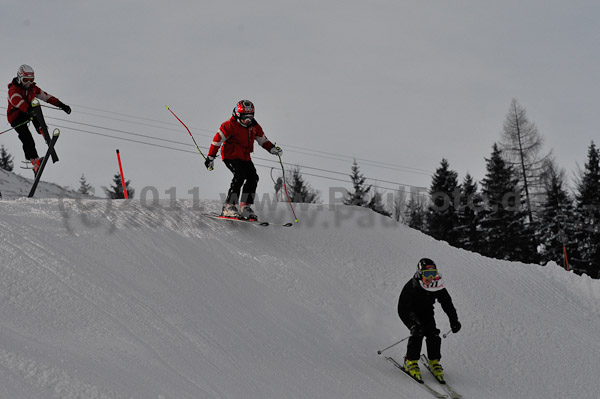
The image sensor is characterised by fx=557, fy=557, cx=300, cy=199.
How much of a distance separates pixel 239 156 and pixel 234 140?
0.96 feet

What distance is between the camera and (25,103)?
9.85 metres

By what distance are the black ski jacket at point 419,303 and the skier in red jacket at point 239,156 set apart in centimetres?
361

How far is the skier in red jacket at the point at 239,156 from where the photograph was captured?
31.4ft

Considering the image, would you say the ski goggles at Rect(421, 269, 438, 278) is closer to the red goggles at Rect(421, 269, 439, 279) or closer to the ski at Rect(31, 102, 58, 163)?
the red goggles at Rect(421, 269, 439, 279)

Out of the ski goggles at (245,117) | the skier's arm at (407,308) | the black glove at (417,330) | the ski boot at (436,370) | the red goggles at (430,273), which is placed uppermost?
the ski goggles at (245,117)

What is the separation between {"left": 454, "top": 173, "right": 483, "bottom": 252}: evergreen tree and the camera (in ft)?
103

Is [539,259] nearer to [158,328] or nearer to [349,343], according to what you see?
[349,343]

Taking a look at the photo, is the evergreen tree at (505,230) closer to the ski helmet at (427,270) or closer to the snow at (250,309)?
the snow at (250,309)

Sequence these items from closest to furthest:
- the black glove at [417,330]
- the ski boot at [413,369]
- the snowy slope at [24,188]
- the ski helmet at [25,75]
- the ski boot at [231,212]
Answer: the ski boot at [413,369] < the black glove at [417,330] < the ski boot at [231,212] < the ski helmet at [25,75] < the snowy slope at [24,188]

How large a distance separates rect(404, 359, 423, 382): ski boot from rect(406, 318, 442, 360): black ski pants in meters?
0.05

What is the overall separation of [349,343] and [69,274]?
11.4ft

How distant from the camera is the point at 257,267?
8438mm

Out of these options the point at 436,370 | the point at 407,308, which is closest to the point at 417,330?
the point at 407,308

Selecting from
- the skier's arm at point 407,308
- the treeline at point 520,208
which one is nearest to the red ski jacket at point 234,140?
the skier's arm at point 407,308
